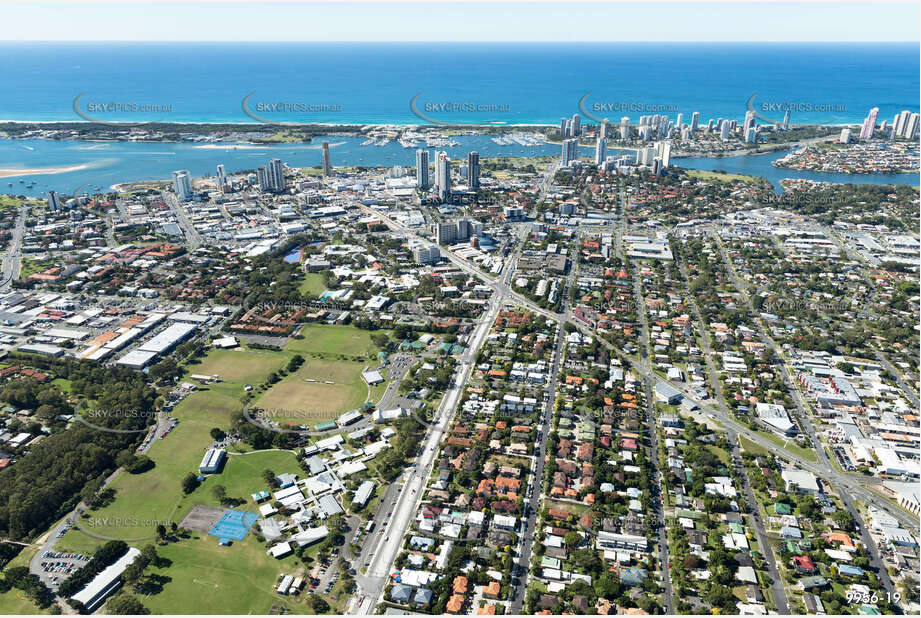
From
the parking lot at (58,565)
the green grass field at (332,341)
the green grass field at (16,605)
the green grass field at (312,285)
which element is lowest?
the green grass field at (16,605)

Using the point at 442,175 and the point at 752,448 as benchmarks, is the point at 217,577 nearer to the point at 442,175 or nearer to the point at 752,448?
the point at 752,448

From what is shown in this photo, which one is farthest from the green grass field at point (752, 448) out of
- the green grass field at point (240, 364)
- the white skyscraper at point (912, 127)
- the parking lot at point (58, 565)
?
the white skyscraper at point (912, 127)

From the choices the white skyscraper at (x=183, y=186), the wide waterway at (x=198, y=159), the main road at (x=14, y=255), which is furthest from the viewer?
the wide waterway at (x=198, y=159)

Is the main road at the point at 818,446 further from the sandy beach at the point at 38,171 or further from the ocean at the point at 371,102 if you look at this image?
the sandy beach at the point at 38,171

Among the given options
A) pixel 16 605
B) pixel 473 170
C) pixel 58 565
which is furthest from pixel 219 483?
pixel 473 170

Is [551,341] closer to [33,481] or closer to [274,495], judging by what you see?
[274,495]

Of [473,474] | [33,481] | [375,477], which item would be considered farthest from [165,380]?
[473,474]
